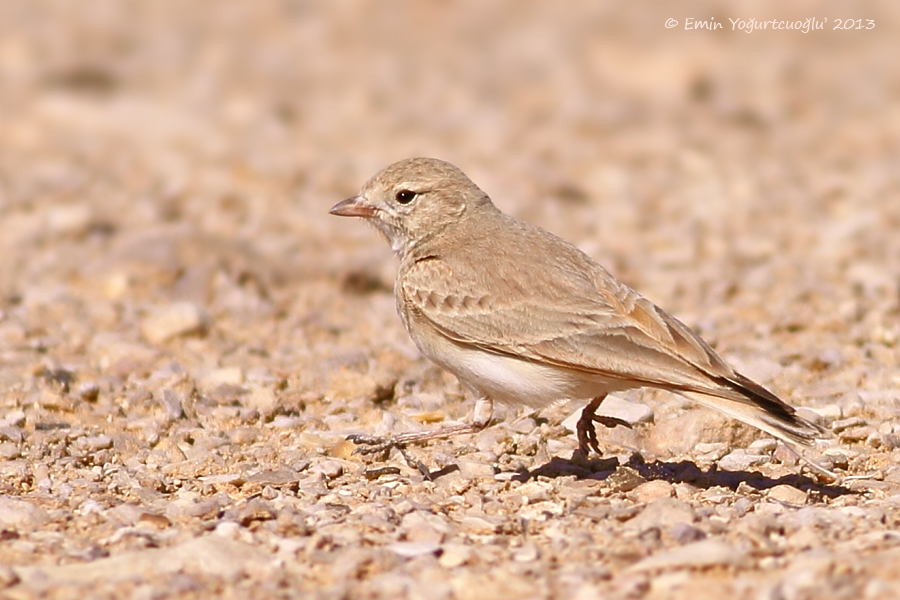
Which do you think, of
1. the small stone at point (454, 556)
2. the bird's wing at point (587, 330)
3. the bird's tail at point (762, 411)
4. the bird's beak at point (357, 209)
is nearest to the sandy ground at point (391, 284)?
the small stone at point (454, 556)

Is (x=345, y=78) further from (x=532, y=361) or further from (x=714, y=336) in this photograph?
(x=532, y=361)

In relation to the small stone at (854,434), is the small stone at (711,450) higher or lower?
lower

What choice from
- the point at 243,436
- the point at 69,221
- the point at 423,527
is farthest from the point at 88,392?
the point at 69,221

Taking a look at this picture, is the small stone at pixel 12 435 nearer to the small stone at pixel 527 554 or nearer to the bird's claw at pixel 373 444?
the bird's claw at pixel 373 444

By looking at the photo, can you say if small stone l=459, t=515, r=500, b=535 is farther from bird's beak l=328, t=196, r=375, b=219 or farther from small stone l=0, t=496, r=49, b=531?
bird's beak l=328, t=196, r=375, b=219

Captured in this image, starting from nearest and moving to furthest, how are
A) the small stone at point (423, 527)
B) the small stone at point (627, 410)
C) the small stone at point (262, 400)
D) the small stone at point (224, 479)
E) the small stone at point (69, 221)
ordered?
the small stone at point (423, 527) < the small stone at point (224, 479) < the small stone at point (627, 410) < the small stone at point (262, 400) < the small stone at point (69, 221)

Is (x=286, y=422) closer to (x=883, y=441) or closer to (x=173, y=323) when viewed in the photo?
(x=173, y=323)

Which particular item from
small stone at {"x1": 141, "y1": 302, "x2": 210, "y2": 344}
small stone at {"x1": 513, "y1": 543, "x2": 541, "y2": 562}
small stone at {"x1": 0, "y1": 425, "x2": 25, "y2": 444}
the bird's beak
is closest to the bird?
the bird's beak

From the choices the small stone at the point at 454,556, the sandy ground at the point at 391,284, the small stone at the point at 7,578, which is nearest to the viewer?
the small stone at the point at 7,578
